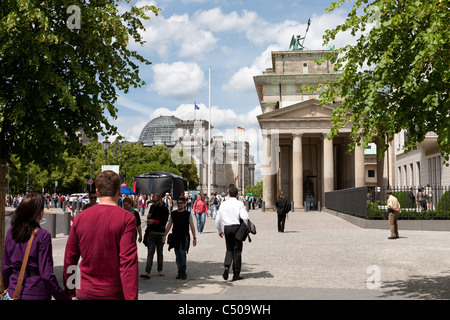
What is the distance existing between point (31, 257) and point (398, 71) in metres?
6.72

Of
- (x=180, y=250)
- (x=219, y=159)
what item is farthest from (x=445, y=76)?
(x=219, y=159)

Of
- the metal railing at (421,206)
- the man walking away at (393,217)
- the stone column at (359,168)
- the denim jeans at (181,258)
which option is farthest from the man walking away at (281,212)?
the stone column at (359,168)

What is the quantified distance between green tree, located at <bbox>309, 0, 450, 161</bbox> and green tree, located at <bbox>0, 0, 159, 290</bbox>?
4.18 metres

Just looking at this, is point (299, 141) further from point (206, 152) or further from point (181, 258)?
point (206, 152)

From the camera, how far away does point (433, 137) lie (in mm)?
38406

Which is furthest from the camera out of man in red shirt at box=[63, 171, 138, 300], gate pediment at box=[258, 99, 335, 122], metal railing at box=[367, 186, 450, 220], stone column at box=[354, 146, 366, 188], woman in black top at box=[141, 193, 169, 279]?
stone column at box=[354, 146, 366, 188]

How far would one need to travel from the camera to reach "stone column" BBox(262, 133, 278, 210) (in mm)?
59781

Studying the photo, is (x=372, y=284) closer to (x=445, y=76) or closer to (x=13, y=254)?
(x=445, y=76)

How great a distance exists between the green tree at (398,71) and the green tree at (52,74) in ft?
13.7

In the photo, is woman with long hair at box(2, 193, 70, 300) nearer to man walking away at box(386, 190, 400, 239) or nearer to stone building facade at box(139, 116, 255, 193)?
man walking away at box(386, 190, 400, 239)

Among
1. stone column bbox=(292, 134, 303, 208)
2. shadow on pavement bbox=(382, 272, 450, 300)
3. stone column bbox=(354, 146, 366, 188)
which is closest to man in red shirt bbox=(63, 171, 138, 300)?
shadow on pavement bbox=(382, 272, 450, 300)

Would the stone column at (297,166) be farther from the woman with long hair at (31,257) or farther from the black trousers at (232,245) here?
the woman with long hair at (31,257)

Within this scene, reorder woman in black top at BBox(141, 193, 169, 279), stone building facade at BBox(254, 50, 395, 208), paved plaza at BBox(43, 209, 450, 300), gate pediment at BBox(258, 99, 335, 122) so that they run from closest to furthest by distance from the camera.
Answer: paved plaza at BBox(43, 209, 450, 300), woman in black top at BBox(141, 193, 169, 279), gate pediment at BBox(258, 99, 335, 122), stone building facade at BBox(254, 50, 395, 208)
